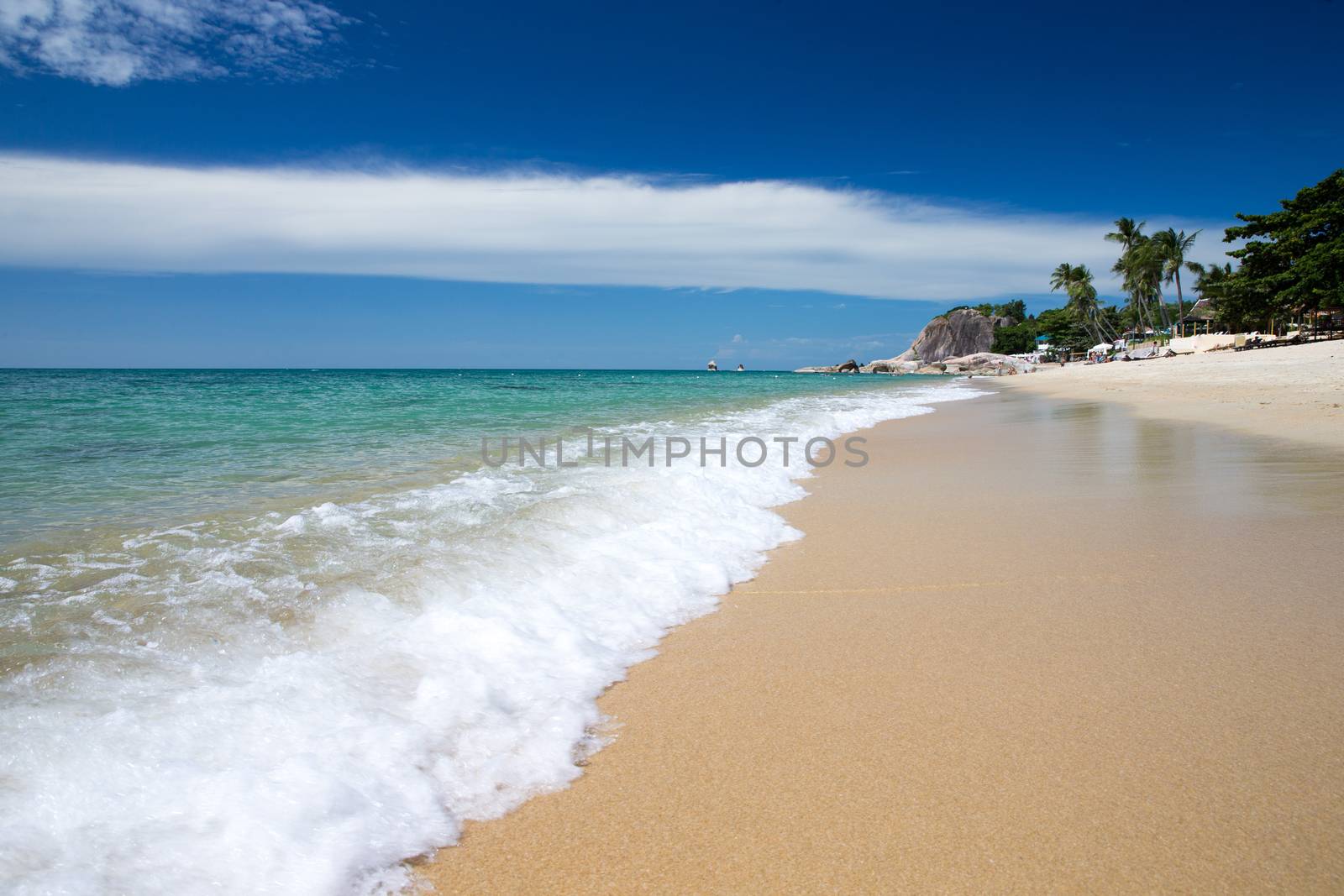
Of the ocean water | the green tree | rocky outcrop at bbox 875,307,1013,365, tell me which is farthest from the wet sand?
rocky outcrop at bbox 875,307,1013,365

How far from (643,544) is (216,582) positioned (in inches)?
98.4

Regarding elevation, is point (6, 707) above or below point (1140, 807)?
above

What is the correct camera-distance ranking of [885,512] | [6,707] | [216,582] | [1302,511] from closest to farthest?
[6,707] < [216,582] < [1302,511] < [885,512]

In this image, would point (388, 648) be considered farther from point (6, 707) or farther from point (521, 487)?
point (521, 487)

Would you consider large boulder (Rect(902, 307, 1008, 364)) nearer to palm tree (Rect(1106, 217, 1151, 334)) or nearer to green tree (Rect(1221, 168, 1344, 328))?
palm tree (Rect(1106, 217, 1151, 334))

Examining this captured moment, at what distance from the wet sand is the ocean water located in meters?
0.26

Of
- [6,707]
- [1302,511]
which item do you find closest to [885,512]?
[1302,511]

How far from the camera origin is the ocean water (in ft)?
6.01

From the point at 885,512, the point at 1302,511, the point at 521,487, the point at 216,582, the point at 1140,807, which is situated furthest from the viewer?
the point at 521,487

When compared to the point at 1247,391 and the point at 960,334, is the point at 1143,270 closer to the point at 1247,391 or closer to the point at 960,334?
the point at 1247,391

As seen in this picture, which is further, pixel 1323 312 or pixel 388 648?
pixel 1323 312

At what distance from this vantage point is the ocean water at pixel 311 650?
1832 mm

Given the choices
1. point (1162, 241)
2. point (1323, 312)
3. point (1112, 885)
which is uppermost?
point (1162, 241)

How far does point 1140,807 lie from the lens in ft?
6.52
